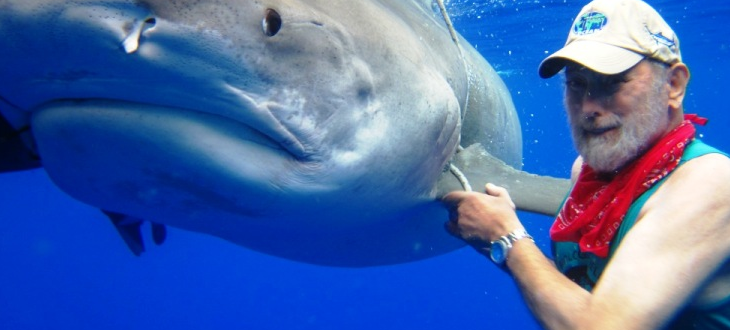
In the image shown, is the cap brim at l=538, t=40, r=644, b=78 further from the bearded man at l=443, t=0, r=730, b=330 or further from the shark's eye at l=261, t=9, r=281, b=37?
the shark's eye at l=261, t=9, r=281, b=37

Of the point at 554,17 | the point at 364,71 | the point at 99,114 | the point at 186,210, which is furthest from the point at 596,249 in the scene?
the point at 554,17

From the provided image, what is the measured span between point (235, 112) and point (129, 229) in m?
2.18

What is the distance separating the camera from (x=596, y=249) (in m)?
2.32

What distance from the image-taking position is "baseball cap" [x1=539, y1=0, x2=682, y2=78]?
2.32m

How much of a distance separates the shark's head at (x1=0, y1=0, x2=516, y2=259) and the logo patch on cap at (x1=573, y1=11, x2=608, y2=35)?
819 millimetres

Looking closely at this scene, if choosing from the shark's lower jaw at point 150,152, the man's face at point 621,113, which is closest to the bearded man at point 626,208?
the man's face at point 621,113

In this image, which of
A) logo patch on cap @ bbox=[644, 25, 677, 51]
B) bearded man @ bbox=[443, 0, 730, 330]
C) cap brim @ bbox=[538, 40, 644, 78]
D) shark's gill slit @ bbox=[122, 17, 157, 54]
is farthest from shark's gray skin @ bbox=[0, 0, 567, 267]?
logo patch on cap @ bbox=[644, 25, 677, 51]

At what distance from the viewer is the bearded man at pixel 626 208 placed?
182cm

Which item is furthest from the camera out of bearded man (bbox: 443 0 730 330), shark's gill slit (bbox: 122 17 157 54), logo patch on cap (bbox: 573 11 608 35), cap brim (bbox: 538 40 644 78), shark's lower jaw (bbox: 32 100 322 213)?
logo patch on cap (bbox: 573 11 608 35)

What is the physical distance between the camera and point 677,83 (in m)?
2.39

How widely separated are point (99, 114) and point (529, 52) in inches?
981

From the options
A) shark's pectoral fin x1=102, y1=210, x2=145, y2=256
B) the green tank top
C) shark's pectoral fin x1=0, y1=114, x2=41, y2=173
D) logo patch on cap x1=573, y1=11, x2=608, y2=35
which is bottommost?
the green tank top

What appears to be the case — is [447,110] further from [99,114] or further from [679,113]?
[99,114]

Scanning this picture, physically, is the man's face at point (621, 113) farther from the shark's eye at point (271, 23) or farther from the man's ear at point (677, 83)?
the shark's eye at point (271, 23)
